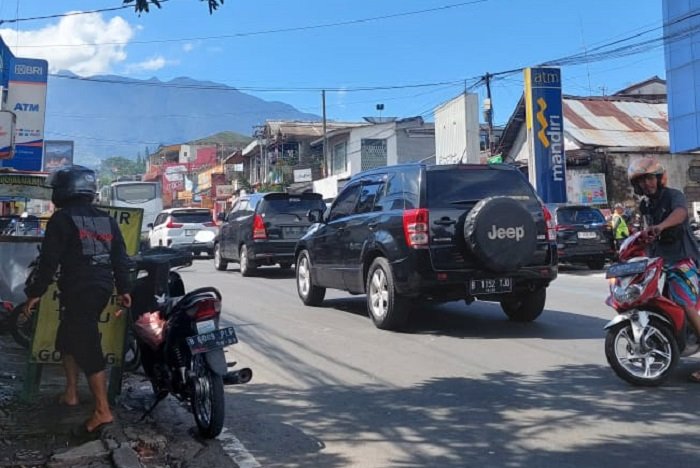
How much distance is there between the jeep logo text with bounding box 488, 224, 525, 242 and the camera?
769 cm

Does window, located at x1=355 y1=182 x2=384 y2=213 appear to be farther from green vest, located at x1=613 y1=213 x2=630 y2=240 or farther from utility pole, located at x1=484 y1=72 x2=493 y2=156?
utility pole, located at x1=484 y1=72 x2=493 y2=156

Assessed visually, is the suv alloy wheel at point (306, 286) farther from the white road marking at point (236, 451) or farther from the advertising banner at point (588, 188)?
the advertising banner at point (588, 188)

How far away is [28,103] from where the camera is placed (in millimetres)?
18156

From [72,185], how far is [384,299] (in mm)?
4486

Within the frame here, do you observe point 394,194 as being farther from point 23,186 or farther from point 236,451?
point 236,451

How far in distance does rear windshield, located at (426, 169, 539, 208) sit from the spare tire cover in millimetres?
379

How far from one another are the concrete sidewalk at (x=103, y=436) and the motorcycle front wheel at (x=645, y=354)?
129 inches

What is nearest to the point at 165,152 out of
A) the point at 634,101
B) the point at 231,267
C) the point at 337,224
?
the point at 634,101

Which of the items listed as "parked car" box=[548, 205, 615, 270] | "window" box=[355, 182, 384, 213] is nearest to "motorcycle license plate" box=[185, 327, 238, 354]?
"window" box=[355, 182, 384, 213]

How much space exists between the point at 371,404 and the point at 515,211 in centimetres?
318

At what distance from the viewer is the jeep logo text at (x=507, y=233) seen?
769 centimetres

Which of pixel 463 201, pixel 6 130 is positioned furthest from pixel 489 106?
pixel 6 130

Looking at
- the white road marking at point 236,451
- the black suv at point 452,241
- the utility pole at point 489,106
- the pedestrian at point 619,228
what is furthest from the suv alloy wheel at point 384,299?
the utility pole at point 489,106

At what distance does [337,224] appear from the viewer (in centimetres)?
995
